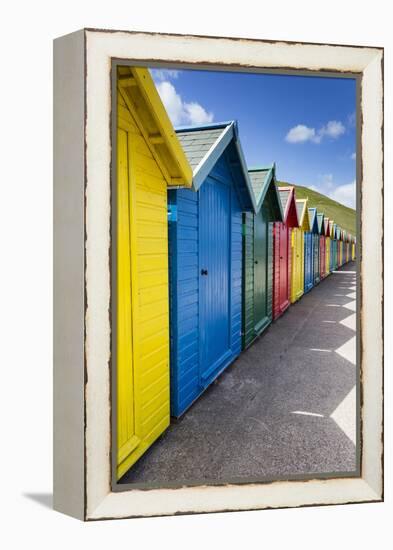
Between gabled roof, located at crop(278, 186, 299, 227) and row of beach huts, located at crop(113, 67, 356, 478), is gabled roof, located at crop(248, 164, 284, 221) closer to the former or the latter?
row of beach huts, located at crop(113, 67, 356, 478)

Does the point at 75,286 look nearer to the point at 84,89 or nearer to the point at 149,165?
the point at 84,89

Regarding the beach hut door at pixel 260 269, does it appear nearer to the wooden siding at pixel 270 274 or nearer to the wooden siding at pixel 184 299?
the wooden siding at pixel 270 274

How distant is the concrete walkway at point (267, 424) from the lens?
11.3ft

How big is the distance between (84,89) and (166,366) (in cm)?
265

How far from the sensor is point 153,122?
3273 millimetres

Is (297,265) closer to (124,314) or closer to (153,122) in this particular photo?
(153,122)

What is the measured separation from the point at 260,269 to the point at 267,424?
4.74 m

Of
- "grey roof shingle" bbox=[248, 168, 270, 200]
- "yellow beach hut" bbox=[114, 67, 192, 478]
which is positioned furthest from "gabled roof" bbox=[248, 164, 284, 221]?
"yellow beach hut" bbox=[114, 67, 192, 478]

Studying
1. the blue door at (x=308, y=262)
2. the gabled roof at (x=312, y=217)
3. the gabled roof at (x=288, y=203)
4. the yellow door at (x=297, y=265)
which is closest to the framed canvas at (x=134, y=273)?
the gabled roof at (x=288, y=203)

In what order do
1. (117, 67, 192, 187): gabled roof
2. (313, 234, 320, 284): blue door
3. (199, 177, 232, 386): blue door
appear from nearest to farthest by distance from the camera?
(117, 67, 192, 187): gabled roof, (199, 177, 232, 386): blue door, (313, 234, 320, 284): blue door

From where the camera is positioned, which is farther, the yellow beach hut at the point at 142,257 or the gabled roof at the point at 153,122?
the yellow beach hut at the point at 142,257

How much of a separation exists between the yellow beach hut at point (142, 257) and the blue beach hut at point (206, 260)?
24cm

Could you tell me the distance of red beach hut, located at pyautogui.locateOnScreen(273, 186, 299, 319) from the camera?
10.3 m

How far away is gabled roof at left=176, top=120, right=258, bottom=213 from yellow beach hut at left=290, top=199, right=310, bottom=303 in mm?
6775
